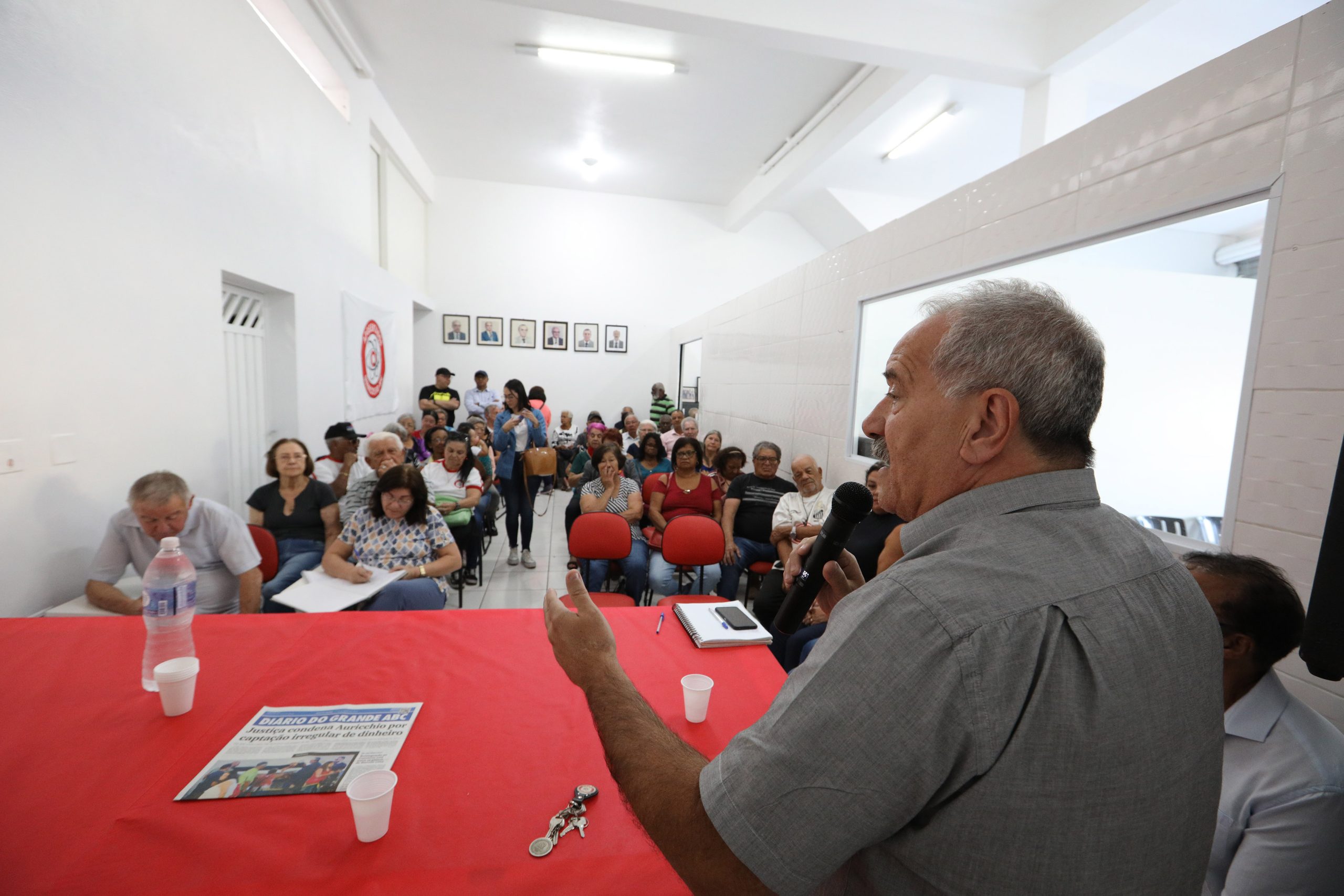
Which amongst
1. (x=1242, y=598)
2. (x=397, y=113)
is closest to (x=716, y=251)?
(x=397, y=113)

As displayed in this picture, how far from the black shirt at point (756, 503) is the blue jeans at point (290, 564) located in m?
2.61

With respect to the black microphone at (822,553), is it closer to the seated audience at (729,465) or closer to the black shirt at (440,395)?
the seated audience at (729,465)

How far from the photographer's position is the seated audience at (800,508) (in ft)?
11.7

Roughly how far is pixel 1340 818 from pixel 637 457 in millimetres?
5144

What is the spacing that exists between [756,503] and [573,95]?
529 centimetres

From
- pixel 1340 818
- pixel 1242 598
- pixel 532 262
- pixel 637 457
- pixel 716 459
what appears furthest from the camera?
pixel 532 262

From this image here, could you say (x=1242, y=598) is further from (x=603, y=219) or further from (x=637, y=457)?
(x=603, y=219)

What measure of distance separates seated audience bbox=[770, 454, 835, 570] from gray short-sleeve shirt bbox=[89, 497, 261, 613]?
280 centimetres

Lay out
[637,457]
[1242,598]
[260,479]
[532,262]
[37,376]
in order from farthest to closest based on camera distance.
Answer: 1. [532,262]
2. [637,457]
3. [260,479]
4. [37,376]
5. [1242,598]

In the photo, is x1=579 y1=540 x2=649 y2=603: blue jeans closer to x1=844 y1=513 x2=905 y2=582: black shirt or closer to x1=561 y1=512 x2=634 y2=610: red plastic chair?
x1=561 y1=512 x2=634 y2=610: red plastic chair

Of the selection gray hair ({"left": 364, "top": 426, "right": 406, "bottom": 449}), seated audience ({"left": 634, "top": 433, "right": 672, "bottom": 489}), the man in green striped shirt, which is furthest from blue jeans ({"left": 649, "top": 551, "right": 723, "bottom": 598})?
the man in green striped shirt

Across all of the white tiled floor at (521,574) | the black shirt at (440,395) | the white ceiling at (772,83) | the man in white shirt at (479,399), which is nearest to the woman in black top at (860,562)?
the white tiled floor at (521,574)

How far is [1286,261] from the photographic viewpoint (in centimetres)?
170

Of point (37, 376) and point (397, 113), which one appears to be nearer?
point (37, 376)
